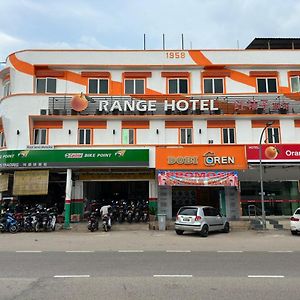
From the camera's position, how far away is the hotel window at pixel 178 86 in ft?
87.8

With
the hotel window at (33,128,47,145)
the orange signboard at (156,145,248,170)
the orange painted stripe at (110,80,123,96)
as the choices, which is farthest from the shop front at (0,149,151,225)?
the orange painted stripe at (110,80,123,96)

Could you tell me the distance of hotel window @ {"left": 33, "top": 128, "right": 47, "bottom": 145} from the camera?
25.2 meters

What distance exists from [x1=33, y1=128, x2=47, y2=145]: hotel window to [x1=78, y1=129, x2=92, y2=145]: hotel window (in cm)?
237

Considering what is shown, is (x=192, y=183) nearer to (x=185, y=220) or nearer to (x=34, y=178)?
(x=185, y=220)

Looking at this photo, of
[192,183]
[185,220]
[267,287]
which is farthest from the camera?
[192,183]

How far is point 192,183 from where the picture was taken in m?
23.1

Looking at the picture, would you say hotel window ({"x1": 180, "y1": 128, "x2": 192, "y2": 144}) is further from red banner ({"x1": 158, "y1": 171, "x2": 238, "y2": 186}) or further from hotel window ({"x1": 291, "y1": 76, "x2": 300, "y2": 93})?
hotel window ({"x1": 291, "y1": 76, "x2": 300, "y2": 93})

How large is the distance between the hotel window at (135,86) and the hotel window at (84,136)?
4194 mm

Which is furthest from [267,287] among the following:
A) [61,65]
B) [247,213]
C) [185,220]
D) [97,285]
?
[61,65]

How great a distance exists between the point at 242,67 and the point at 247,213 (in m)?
10.4

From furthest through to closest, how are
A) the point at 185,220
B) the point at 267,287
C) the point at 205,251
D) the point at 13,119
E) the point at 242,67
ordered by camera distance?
the point at 242,67
the point at 13,119
the point at 185,220
the point at 205,251
the point at 267,287

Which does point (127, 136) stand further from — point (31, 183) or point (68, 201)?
point (31, 183)

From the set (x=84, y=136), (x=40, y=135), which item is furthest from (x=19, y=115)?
(x=84, y=136)

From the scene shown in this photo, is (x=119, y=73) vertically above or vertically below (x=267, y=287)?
above
